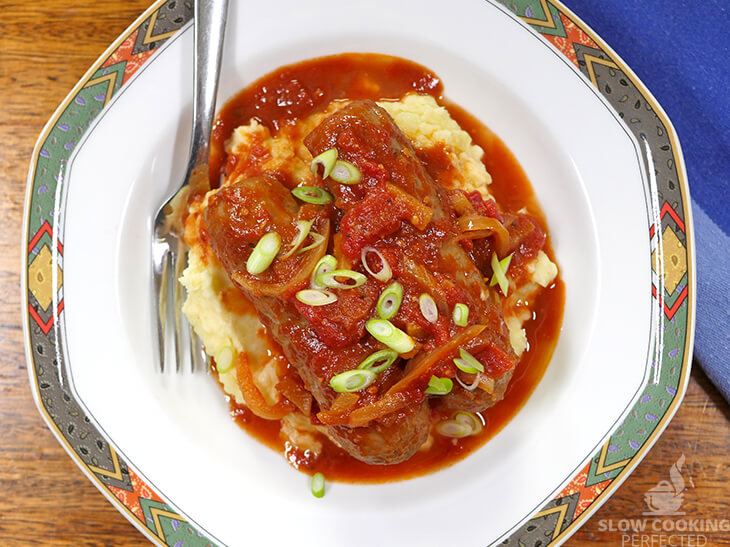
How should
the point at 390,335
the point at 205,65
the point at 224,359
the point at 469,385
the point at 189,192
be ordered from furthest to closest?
the point at 189,192, the point at 224,359, the point at 205,65, the point at 469,385, the point at 390,335

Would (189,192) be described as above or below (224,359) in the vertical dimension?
above

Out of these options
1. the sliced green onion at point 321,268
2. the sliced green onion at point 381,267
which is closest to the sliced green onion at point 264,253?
the sliced green onion at point 321,268

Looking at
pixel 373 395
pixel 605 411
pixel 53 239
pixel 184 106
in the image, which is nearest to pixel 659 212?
pixel 605 411

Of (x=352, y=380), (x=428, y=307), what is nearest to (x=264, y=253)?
(x=352, y=380)

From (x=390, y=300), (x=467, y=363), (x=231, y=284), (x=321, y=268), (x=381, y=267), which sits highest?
(x=381, y=267)

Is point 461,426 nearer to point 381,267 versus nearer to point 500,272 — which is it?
point 500,272

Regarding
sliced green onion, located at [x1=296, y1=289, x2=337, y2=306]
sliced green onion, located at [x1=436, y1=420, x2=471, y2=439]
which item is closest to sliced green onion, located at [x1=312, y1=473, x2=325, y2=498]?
sliced green onion, located at [x1=436, y1=420, x2=471, y2=439]
